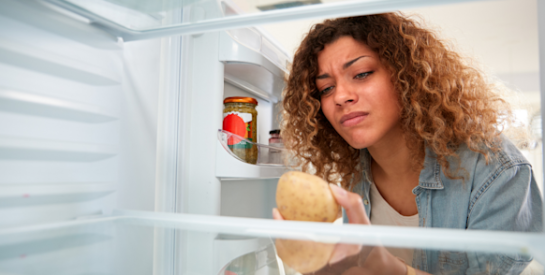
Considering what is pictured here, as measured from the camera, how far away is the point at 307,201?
540 millimetres

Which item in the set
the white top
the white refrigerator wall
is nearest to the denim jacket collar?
the white top

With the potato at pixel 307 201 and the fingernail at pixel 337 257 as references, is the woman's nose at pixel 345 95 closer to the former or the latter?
the potato at pixel 307 201

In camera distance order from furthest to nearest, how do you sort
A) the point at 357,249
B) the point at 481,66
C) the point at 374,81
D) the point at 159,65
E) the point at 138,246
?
the point at 481,66 → the point at 374,81 → the point at 159,65 → the point at 138,246 → the point at 357,249

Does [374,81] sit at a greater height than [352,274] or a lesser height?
greater

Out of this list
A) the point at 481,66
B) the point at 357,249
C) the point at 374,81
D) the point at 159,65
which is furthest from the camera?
the point at 481,66

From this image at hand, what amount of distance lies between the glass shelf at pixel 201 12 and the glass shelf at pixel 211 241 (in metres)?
0.30

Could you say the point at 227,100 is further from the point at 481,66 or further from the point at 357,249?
the point at 481,66

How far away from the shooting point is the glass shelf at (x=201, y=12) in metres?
0.45

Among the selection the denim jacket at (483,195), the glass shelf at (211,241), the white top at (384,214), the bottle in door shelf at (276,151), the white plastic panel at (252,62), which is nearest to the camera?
the glass shelf at (211,241)

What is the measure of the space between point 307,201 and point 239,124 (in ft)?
1.59

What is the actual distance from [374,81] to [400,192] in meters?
0.41

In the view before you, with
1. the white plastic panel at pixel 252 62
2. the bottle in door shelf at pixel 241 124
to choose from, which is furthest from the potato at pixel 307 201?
the white plastic panel at pixel 252 62

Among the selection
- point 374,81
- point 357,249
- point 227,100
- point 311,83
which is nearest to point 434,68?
point 374,81

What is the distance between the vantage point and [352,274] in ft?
1.30
